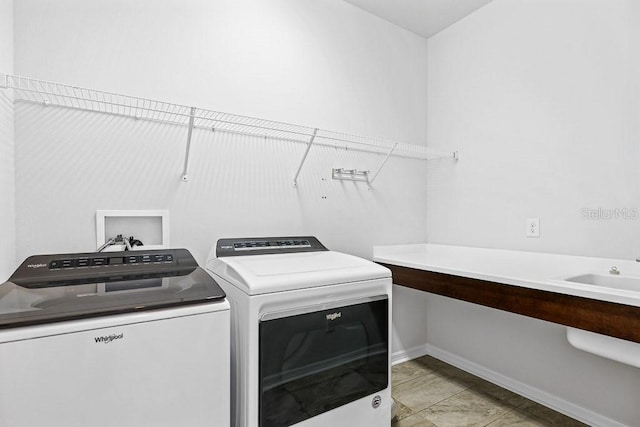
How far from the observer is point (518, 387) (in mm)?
2129

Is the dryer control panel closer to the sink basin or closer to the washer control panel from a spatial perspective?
the washer control panel

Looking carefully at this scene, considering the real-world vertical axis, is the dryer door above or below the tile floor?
above

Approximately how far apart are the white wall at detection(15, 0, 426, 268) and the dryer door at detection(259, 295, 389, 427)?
759 millimetres

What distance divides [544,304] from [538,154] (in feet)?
3.39

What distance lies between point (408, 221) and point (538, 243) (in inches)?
35.3

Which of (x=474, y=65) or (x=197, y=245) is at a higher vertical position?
(x=474, y=65)

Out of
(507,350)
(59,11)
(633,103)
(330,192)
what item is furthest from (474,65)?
(59,11)

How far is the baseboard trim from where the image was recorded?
5.89ft

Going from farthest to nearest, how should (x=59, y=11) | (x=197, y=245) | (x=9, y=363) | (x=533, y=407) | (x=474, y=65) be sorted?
(x=474, y=65)
(x=533, y=407)
(x=197, y=245)
(x=59, y=11)
(x=9, y=363)

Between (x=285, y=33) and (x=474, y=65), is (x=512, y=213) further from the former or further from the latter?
(x=285, y=33)

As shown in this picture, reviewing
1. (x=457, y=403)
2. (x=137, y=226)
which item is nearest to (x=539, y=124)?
(x=457, y=403)

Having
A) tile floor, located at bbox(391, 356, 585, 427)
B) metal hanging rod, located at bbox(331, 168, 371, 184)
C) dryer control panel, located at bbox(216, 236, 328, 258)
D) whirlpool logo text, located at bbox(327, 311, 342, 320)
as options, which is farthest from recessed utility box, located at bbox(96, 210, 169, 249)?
tile floor, located at bbox(391, 356, 585, 427)

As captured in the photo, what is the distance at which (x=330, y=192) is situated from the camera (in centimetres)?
228

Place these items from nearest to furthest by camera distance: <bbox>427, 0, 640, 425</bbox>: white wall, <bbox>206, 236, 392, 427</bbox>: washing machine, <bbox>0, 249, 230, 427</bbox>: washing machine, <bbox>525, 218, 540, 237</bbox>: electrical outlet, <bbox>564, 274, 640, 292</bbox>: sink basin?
1. <bbox>0, 249, 230, 427</bbox>: washing machine
2. <bbox>206, 236, 392, 427</bbox>: washing machine
3. <bbox>564, 274, 640, 292</bbox>: sink basin
4. <bbox>427, 0, 640, 425</bbox>: white wall
5. <bbox>525, 218, 540, 237</bbox>: electrical outlet
